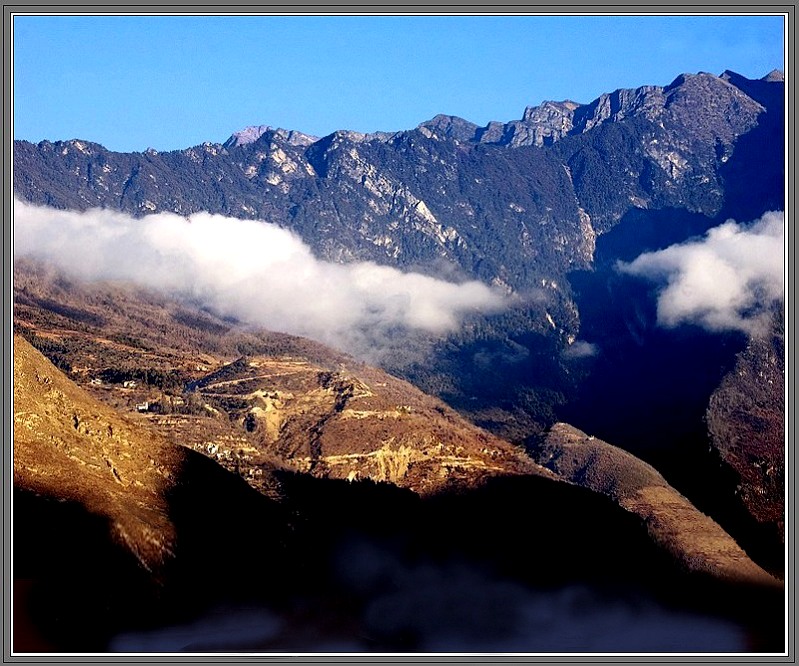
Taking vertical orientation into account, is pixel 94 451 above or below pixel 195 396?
below

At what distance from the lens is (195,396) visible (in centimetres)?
18300

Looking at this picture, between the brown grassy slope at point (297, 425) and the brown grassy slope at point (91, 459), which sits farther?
the brown grassy slope at point (297, 425)

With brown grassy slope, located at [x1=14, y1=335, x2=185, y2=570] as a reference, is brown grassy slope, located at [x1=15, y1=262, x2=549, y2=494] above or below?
above

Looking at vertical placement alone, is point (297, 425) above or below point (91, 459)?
above

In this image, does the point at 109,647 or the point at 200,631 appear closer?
the point at 109,647

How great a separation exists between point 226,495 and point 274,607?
43.4 ft

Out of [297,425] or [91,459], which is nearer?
[91,459]

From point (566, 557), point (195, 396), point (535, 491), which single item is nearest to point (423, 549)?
point (566, 557)

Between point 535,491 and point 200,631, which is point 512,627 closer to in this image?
point 200,631

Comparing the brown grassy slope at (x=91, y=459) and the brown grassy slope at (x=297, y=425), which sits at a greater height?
the brown grassy slope at (x=297, y=425)

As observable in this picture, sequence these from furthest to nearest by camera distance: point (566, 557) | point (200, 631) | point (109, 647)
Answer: point (566, 557) → point (200, 631) → point (109, 647)

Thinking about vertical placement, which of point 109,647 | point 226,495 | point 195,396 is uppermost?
Result: point 195,396

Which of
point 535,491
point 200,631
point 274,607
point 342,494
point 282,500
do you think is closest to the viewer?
point 200,631

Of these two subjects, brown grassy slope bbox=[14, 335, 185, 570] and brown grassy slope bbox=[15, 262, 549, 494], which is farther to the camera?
brown grassy slope bbox=[15, 262, 549, 494]
